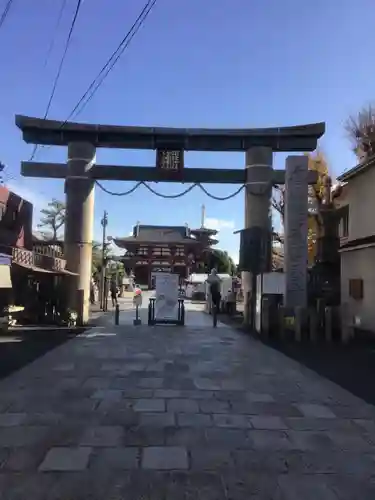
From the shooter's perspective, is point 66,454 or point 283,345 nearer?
point 66,454

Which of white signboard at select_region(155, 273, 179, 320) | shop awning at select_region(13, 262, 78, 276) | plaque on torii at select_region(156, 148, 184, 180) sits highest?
plaque on torii at select_region(156, 148, 184, 180)

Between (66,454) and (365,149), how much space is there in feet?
73.2

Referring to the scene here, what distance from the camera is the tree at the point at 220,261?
64938 mm

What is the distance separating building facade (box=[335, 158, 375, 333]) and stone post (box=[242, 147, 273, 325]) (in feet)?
9.12

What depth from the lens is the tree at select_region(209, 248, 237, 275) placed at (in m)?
64.9

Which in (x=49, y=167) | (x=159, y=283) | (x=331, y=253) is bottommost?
(x=159, y=283)

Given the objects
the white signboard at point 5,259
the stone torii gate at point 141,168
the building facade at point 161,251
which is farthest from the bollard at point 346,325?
the building facade at point 161,251

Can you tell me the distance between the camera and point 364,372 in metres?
9.81

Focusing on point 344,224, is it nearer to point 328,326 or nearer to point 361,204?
point 361,204

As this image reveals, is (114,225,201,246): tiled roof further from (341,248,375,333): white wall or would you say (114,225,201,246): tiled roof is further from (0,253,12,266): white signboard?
(0,253,12,266): white signboard

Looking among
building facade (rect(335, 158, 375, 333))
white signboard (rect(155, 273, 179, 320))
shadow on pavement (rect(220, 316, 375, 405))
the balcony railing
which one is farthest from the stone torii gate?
shadow on pavement (rect(220, 316, 375, 405))

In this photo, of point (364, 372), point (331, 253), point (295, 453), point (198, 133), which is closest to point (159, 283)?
point (198, 133)

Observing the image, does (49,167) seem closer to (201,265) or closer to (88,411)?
(88,411)

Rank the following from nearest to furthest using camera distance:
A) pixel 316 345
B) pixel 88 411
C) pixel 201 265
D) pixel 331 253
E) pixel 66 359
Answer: pixel 88 411 < pixel 66 359 < pixel 316 345 < pixel 331 253 < pixel 201 265
